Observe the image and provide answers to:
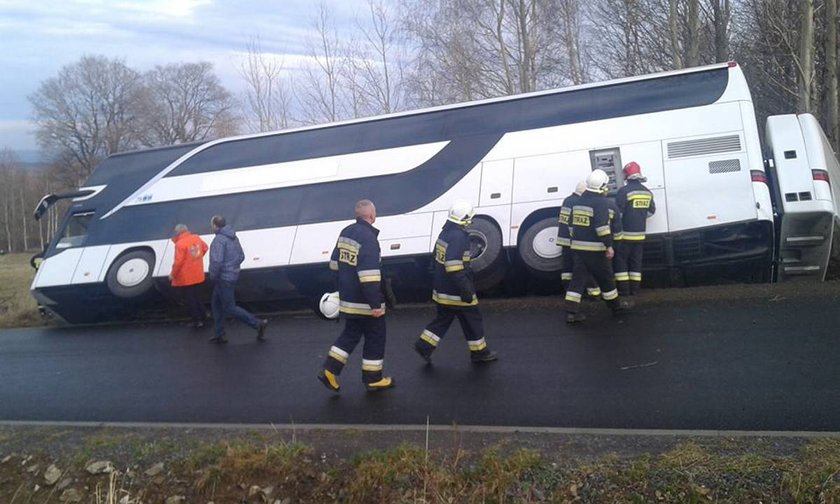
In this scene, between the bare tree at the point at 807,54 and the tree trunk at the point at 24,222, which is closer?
the bare tree at the point at 807,54

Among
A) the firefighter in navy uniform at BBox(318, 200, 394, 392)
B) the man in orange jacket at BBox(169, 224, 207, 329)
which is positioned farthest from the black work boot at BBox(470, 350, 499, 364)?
the man in orange jacket at BBox(169, 224, 207, 329)

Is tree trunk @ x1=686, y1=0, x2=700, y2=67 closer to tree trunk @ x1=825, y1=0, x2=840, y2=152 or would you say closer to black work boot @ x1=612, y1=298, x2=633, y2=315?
tree trunk @ x1=825, y1=0, x2=840, y2=152

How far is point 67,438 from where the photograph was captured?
6578 mm

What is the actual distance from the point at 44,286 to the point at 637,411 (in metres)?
12.5

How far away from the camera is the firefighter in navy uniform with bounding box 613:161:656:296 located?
9.78 meters

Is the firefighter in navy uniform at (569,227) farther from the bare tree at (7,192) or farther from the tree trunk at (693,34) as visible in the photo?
the bare tree at (7,192)

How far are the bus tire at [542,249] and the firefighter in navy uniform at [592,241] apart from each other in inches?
72.3

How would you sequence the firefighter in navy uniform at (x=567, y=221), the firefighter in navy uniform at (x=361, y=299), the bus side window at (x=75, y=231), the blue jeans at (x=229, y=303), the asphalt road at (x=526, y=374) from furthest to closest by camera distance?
the bus side window at (x=75, y=231) < the blue jeans at (x=229, y=303) < the firefighter in navy uniform at (x=567, y=221) < the firefighter in navy uniform at (x=361, y=299) < the asphalt road at (x=526, y=374)

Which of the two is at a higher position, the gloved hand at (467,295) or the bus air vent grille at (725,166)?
the bus air vent grille at (725,166)

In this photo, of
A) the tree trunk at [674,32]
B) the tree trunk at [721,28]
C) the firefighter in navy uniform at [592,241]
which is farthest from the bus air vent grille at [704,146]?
the tree trunk at [721,28]

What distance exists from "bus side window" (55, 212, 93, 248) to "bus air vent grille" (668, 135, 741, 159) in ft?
38.0

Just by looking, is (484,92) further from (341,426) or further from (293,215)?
(341,426)

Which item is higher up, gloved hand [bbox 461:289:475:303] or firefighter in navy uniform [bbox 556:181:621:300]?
firefighter in navy uniform [bbox 556:181:621:300]

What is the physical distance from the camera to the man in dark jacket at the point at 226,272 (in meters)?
10.5
